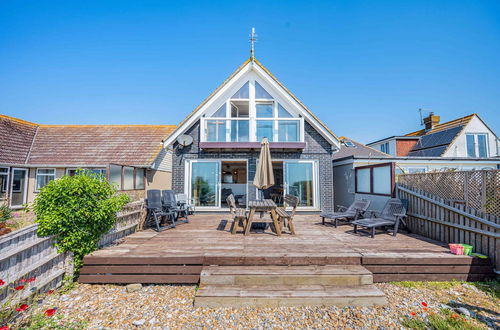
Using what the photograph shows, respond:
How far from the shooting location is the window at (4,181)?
39.1 ft

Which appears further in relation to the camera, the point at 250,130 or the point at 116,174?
the point at 250,130

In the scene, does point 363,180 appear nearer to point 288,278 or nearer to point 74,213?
point 288,278

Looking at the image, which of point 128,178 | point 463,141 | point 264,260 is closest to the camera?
point 264,260

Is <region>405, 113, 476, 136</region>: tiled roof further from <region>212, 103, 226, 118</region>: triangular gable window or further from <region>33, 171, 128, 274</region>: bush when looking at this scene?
<region>33, 171, 128, 274</region>: bush

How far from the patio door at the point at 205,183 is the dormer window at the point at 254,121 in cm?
108

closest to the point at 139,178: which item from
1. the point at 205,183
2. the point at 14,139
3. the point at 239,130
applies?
the point at 205,183

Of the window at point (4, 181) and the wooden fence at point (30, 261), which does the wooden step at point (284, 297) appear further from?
the window at point (4, 181)

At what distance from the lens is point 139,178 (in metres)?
12.0

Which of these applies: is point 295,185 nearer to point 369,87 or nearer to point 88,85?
point 369,87

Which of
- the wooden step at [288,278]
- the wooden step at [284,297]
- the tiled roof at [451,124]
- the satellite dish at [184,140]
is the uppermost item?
the tiled roof at [451,124]

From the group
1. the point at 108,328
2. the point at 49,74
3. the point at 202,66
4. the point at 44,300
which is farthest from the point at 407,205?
the point at 49,74

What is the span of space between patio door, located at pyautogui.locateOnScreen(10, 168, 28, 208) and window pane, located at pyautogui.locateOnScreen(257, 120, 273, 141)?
46.5ft

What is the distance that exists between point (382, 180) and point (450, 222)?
252 cm

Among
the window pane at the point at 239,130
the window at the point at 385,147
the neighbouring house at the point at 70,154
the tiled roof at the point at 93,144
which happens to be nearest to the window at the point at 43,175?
the neighbouring house at the point at 70,154
